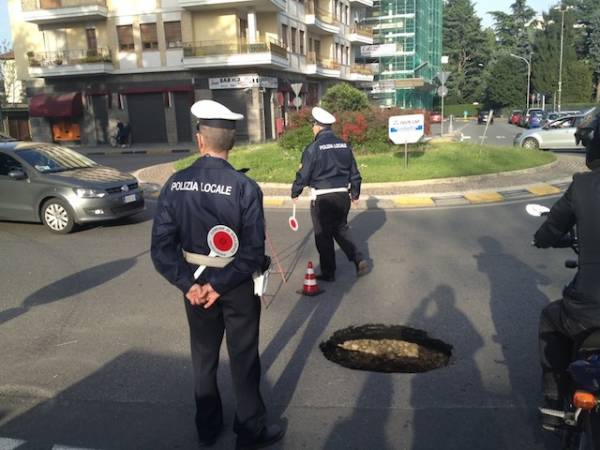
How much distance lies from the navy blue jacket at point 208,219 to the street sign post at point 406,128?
513 inches

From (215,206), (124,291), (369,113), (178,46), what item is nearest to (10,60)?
(178,46)

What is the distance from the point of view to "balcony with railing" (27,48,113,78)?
3525 centimetres

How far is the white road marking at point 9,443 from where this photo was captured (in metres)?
3.44

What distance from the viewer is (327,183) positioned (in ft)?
21.5

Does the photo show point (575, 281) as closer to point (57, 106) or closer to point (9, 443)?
point (9, 443)

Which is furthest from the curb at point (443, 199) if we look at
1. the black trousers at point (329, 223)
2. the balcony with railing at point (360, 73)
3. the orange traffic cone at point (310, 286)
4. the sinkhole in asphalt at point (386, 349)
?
the balcony with railing at point (360, 73)

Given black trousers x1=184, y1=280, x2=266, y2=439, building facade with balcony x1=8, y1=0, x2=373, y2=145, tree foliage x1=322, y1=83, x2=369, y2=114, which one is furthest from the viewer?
building facade with balcony x1=8, y1=0, x2=373, y2=145

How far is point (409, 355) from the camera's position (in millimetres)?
4738

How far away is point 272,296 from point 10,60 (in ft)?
178

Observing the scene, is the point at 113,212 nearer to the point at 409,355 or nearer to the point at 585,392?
the point at 409,355

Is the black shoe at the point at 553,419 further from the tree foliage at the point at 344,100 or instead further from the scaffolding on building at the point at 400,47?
the scaffolding on building at the point at 400,47

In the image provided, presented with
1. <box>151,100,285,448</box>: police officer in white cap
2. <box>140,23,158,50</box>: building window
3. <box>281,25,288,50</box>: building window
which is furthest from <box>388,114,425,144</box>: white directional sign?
<box>140,23,158,50</box>: building window

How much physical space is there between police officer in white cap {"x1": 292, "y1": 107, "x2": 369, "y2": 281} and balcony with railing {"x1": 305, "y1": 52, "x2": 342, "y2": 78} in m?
36.1

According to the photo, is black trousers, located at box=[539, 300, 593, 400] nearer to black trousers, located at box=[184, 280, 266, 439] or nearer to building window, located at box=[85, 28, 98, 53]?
black trousers, located at box=[184, 280, 266, 439]
